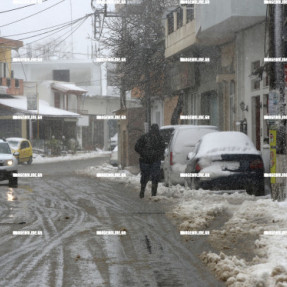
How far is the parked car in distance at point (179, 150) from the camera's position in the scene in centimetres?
1930

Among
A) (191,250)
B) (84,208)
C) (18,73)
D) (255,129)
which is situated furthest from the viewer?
(18,73)

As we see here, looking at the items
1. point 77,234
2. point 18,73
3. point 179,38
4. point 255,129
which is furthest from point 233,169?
point 18,73

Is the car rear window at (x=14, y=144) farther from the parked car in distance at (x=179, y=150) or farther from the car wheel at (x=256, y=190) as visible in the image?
the car wheel at (x=256, y=190)

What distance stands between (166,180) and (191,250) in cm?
1069

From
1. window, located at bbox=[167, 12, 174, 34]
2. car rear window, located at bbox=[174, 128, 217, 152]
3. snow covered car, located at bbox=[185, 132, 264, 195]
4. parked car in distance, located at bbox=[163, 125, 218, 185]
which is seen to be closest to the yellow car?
window, located at bbox=[167, 12, 174, 34]

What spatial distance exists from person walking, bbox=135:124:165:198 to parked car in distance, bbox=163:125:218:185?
1616 mm

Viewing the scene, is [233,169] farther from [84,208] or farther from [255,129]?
[255,129]

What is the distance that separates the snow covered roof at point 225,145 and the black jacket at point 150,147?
3.39 ft

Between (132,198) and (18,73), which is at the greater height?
(18,73)

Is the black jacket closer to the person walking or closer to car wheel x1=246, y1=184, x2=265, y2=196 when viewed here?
the person walking

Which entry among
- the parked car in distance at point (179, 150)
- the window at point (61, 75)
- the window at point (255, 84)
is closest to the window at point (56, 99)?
the window at point (61, 75)

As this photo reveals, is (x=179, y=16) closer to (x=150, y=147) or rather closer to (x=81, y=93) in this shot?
(x=150, y=147)

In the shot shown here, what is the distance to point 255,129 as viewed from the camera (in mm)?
23016

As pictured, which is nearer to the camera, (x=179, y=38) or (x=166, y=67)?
(x=179, y=38)
